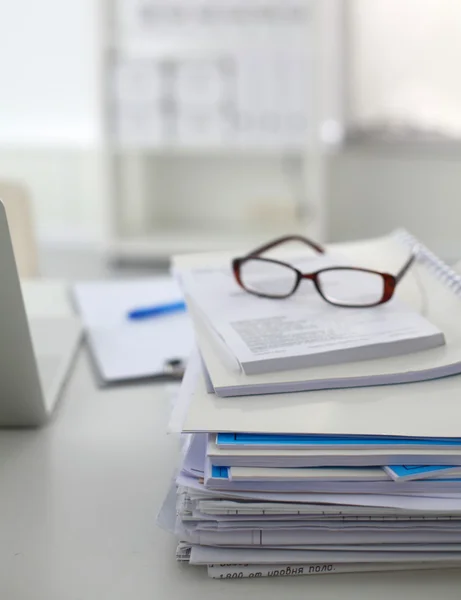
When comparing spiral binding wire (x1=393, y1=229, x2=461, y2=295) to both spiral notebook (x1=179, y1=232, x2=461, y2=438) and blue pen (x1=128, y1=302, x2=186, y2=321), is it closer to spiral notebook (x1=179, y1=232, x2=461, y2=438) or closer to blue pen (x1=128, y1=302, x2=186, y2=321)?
spiral notebook (x1=179, y1=232, x2=461, y2=438)

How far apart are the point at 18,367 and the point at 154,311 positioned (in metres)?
0.38

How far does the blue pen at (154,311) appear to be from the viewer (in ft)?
3.49

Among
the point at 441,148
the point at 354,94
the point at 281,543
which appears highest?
the point at 281,543

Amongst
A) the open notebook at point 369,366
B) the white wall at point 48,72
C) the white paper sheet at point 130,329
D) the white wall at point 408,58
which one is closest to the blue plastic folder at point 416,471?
the open notebook at point 369,366

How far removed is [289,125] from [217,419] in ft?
8.41

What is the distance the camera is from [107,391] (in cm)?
85

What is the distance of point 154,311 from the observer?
1.07 m

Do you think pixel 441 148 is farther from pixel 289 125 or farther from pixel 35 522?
pixel 35 522

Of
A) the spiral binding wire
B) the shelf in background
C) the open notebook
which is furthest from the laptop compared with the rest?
the shelf in background

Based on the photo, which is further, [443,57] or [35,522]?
[443,57]

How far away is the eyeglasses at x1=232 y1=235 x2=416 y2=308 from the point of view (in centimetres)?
79

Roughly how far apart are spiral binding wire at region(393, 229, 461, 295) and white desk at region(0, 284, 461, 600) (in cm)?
34

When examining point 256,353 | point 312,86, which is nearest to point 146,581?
point 256,353

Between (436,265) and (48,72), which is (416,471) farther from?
(48,72)
